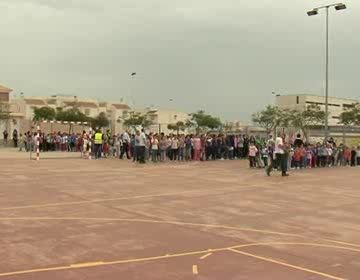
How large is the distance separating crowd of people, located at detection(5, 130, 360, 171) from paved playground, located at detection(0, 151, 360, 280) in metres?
6.68

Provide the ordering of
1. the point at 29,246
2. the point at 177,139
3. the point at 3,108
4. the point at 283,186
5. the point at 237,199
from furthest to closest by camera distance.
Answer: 1. the point at 3,108
2. the point at 177,139
3. the point at 283,186
4. the point at 237,199
5. the point at 29,246

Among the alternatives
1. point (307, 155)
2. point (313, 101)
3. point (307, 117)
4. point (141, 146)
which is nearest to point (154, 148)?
point (141, 146)

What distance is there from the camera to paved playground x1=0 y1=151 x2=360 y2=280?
771 cm

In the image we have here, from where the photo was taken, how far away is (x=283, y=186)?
18.8m

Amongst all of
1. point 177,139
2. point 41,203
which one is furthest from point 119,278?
point 177,139

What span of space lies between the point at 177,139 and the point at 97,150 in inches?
172

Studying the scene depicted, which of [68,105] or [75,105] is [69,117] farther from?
[68,105]

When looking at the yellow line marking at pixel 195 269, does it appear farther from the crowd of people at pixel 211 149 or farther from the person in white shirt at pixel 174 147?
the person in white shirt at pixel 174 147

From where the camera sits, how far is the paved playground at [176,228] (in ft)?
25.3

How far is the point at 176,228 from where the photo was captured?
1077 centimetres

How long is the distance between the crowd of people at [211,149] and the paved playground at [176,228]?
668cm

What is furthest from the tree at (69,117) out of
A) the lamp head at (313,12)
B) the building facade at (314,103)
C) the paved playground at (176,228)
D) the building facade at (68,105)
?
the paved playground at (176,228)

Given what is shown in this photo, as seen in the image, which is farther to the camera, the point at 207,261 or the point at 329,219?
the point at 329,219

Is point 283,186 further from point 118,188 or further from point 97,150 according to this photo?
point 97,150
